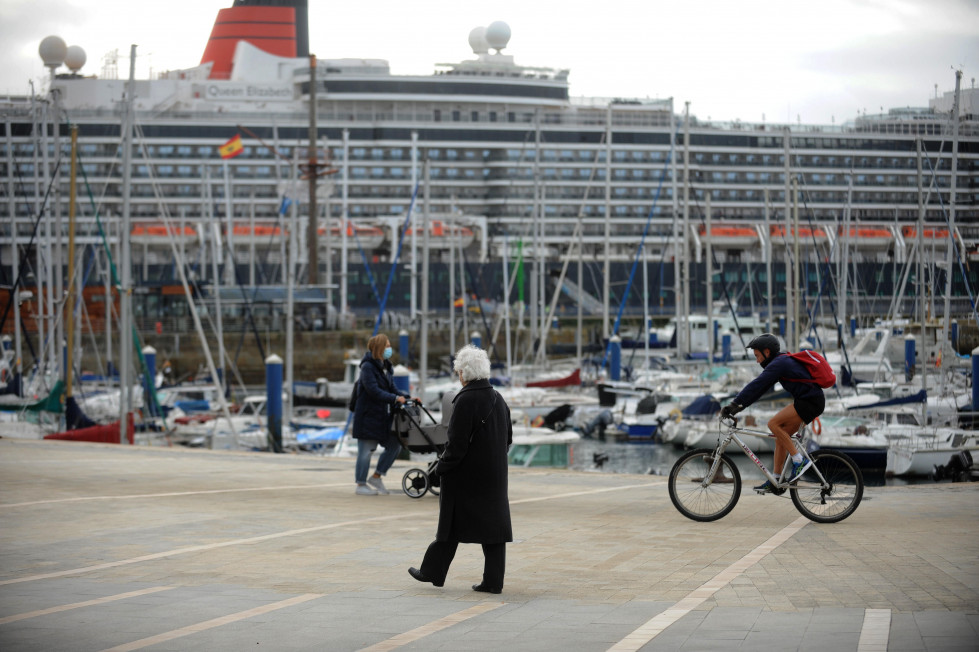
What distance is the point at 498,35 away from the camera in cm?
7975

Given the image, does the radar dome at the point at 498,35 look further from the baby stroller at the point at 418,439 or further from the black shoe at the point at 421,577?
the black shoe at the point at 421,577

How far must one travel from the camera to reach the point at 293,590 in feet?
20.4

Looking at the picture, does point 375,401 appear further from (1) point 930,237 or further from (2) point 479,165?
(2) point 479,165

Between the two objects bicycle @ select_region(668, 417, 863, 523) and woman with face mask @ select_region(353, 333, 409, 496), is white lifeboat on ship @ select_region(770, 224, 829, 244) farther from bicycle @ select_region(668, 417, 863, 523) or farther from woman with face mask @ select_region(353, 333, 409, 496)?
bicycle @ select_region(668, 417, 863, 523)

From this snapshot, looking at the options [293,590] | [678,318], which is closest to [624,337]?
[678,318]

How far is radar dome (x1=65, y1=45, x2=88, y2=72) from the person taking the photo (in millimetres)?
74875

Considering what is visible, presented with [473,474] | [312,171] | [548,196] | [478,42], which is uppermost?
[478,42]

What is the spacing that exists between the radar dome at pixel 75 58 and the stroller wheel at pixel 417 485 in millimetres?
71387

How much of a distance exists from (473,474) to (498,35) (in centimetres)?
7650

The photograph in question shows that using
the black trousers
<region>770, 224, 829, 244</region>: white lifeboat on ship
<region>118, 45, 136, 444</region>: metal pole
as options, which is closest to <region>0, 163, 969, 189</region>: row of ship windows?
<region>770, 224, 829, 244</region>: white lifeboat on ship

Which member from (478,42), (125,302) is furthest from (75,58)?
(125,302)

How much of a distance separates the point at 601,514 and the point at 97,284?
5146cm

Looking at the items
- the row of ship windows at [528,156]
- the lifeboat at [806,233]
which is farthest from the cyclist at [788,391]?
the row of ship windows at [528,156]

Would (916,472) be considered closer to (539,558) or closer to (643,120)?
(539,558)
